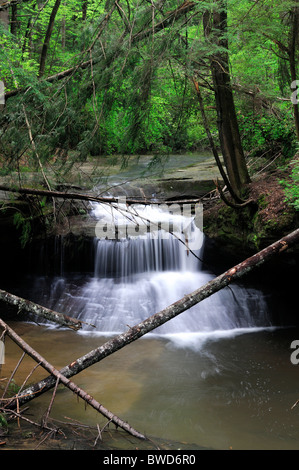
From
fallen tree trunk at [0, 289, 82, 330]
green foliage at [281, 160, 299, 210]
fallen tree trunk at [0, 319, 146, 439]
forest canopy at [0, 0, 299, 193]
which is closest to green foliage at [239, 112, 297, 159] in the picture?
forest canopy at [0, 0, 299, 193]

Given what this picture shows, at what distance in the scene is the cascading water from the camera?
28.5 ft

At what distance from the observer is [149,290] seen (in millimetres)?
9430

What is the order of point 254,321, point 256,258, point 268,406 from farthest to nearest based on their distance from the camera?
point 254,321, point 268,406, point 256,258

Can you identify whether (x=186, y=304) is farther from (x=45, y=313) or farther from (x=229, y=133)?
(x=229, y=133)

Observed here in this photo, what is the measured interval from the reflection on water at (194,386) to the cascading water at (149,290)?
1.73 ft

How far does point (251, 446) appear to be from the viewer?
4.49m

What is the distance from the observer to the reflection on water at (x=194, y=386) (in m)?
4.89

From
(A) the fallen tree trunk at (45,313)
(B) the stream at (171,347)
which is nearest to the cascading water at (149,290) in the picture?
(B) the stream at (171,347)

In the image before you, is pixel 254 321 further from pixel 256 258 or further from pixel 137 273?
pixel 256 258

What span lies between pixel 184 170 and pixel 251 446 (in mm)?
10240

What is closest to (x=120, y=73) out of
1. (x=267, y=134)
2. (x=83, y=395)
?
(x=83, y=395)

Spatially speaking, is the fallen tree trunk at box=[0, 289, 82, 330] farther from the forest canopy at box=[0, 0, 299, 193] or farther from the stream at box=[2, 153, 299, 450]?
the forest canopy at box=[0, 0, 299, 193]

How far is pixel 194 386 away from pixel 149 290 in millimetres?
3476

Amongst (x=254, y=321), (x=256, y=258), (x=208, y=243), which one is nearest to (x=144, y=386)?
(x=256, y=258)
